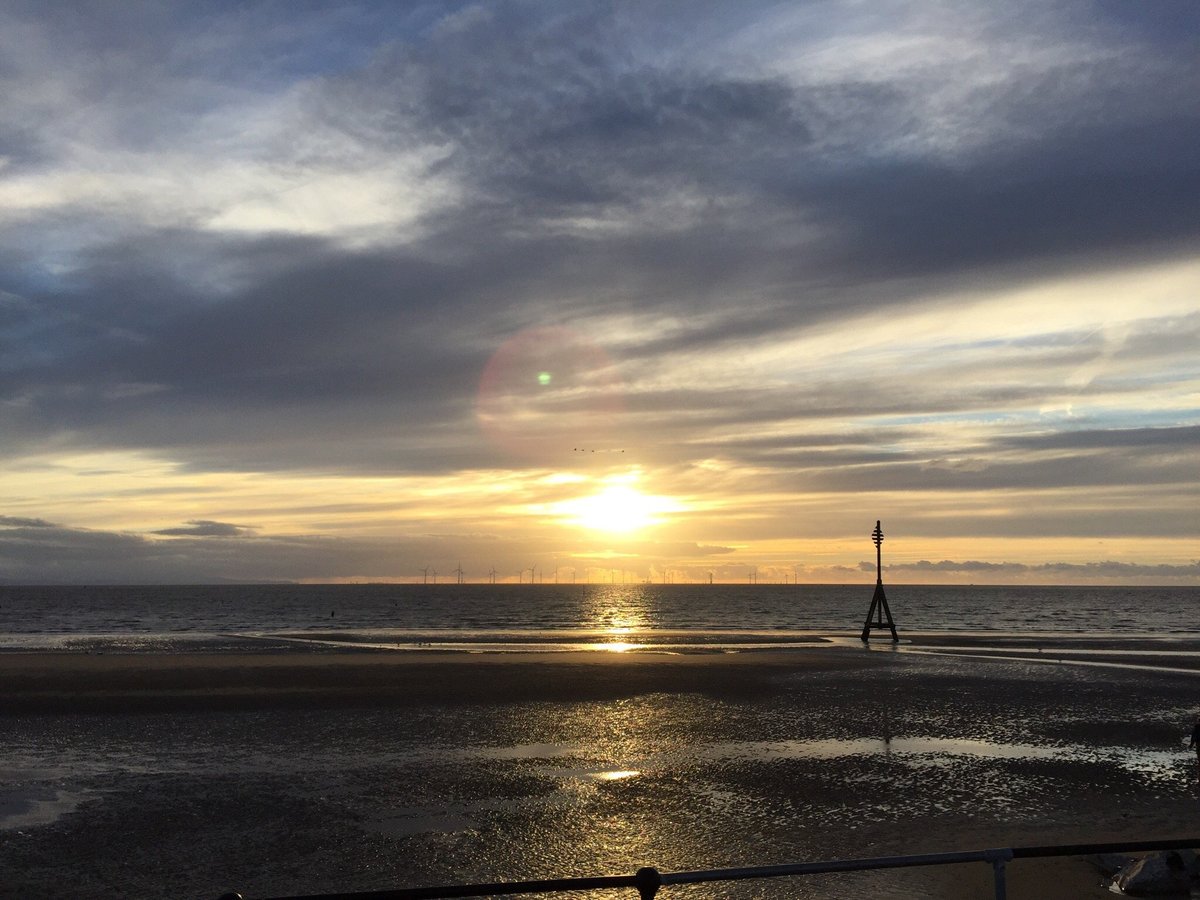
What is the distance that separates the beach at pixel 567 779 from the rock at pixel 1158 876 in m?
0.39

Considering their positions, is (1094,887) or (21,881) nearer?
(1094,887)

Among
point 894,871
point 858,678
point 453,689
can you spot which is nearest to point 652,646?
point 858,678

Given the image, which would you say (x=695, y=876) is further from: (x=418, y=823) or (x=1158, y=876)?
(x=418, y=823)

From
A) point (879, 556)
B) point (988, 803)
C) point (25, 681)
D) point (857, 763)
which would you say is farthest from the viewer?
point (879, 556)

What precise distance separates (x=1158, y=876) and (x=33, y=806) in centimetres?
1784

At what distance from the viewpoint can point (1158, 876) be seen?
39.0ft

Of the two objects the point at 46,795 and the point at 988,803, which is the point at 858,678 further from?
the point at 46,795

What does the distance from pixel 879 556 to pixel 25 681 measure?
164 ft

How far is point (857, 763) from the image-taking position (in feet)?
67.6

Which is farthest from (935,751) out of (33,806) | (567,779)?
(33,806)

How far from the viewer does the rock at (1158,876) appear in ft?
38.7

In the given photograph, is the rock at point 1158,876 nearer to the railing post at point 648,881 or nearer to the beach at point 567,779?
the beach at point 567,779

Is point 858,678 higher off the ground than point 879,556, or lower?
lower

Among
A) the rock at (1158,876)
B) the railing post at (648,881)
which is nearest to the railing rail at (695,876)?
the railing post at (648,881)
